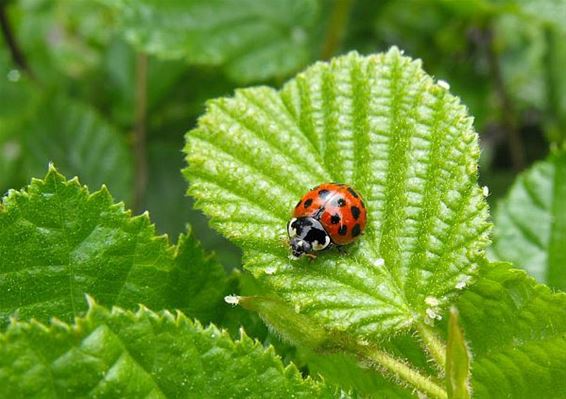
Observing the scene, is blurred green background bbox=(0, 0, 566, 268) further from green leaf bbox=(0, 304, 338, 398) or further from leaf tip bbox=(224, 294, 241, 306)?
green leaf bbox=(0, 304, 338, 398)

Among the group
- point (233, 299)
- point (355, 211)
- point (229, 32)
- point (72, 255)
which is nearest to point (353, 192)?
point (355, 211)

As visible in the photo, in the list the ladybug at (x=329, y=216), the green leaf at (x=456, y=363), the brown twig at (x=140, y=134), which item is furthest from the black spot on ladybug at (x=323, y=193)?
the brown twig at (x=140, y=134)

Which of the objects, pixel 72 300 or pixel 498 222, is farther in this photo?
pixel 498 222

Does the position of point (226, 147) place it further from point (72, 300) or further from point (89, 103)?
point (89, 103)

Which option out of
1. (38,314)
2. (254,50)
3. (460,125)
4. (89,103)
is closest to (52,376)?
(38,314)

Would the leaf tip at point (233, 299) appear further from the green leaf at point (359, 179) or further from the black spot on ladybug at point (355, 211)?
the black spot on ladybug at point (355, 211)

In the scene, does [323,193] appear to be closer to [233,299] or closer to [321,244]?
[321,244]

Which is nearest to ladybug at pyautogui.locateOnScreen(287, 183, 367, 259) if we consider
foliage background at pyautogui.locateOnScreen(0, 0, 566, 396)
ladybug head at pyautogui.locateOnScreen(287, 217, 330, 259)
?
ladybug head at pyautogui.locateOnScreen(287, 217, 330, 259)
